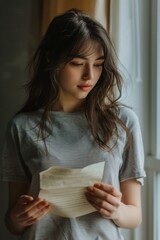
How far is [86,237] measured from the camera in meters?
0.98

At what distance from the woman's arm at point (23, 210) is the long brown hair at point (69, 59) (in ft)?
0.65

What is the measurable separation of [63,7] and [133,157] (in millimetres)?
674

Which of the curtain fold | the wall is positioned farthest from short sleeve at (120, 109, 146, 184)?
the wall

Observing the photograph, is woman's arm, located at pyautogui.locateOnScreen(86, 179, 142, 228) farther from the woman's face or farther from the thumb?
the woman's face

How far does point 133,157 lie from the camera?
1.04m

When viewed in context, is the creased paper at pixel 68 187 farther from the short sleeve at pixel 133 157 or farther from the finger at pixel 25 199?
the short sleeve at pixel 133 157

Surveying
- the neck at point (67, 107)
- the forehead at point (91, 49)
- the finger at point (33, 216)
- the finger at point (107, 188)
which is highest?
the forehead at point (91, 49)

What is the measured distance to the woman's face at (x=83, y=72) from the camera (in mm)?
976

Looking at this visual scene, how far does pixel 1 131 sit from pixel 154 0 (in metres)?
0.85

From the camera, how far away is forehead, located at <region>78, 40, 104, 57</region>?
3.16ft

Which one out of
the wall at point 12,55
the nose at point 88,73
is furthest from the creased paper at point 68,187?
the wall at point 12,55

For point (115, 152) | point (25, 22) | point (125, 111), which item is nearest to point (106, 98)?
point (125, 111)

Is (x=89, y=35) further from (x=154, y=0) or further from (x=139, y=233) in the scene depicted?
(x=139, y=233)

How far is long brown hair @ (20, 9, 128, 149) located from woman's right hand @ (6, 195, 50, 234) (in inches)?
7.9
